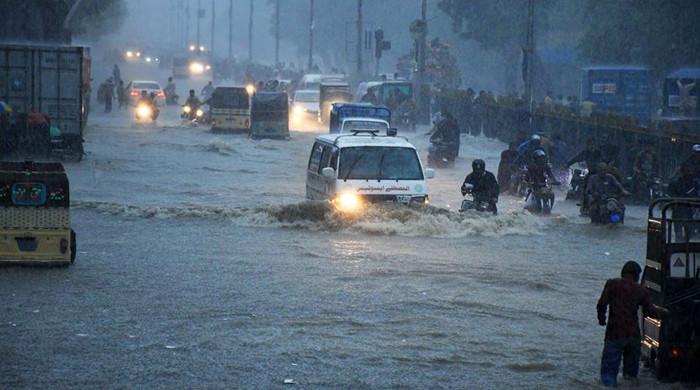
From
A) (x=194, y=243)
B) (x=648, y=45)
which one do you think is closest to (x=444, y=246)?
(x=194, y=243)

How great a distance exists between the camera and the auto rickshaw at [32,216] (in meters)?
16.2

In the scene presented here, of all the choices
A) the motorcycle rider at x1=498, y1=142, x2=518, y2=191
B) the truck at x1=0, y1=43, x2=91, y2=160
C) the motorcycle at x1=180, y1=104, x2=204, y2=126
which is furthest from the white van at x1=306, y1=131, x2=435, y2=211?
the motorcycle at x1=180, y1=104, x2=204, y2=126

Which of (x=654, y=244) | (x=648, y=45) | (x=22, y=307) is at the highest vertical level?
(x=648, y=45)

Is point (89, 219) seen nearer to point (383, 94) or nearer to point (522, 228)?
point (522, 228)

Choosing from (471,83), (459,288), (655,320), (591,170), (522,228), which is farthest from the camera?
(471,83)

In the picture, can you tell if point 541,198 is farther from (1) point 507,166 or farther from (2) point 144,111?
(2) point 144,111

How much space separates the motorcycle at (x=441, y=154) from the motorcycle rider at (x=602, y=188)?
14173 mm

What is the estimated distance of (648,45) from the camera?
2347 inches

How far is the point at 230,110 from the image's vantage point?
48.9 meters

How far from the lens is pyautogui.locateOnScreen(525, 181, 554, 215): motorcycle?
79.4ft

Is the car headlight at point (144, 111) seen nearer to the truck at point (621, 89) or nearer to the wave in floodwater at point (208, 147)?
the wave in floodwater at point (208, 147)

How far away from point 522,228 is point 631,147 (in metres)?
8.98

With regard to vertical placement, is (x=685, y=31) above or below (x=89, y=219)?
above

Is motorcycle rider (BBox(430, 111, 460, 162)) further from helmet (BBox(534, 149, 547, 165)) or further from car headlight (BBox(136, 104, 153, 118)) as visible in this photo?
car headlight (BBox(136, 104, 153, 118))
